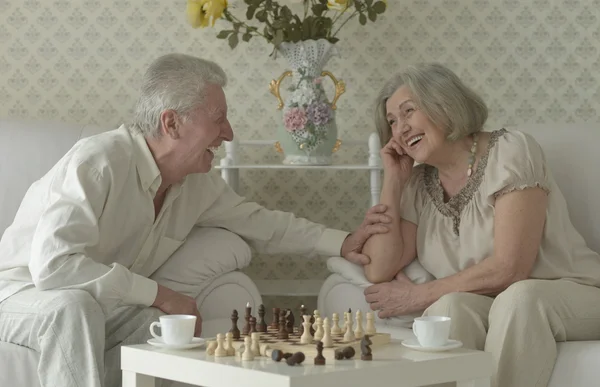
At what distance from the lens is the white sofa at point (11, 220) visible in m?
2.49

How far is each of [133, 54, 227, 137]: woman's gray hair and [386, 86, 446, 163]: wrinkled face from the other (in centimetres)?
57

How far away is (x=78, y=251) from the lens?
247cm

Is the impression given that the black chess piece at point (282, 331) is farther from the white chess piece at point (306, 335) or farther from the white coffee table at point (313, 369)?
the white coffee table at point (313, 369)

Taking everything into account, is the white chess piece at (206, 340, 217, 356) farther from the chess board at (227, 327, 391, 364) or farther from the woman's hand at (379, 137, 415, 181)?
the woman's hand at (379, 137, 415, 181)

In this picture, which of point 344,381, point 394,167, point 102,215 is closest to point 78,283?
point 102,215

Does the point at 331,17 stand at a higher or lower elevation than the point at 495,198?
higher

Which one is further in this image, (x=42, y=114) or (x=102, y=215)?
(x=42, y=114)

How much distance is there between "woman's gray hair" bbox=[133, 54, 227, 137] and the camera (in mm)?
2760

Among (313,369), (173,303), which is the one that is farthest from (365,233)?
(313,369)

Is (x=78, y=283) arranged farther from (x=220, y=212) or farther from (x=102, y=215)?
(x=220, y=212)

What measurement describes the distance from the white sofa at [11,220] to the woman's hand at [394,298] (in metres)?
0.36

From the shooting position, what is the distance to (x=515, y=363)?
238 centimetres

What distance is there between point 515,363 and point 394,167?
2.77 ft

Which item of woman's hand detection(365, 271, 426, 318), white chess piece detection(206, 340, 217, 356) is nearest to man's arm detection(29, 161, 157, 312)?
white chess piece detection(206, 340, 217, 356)
